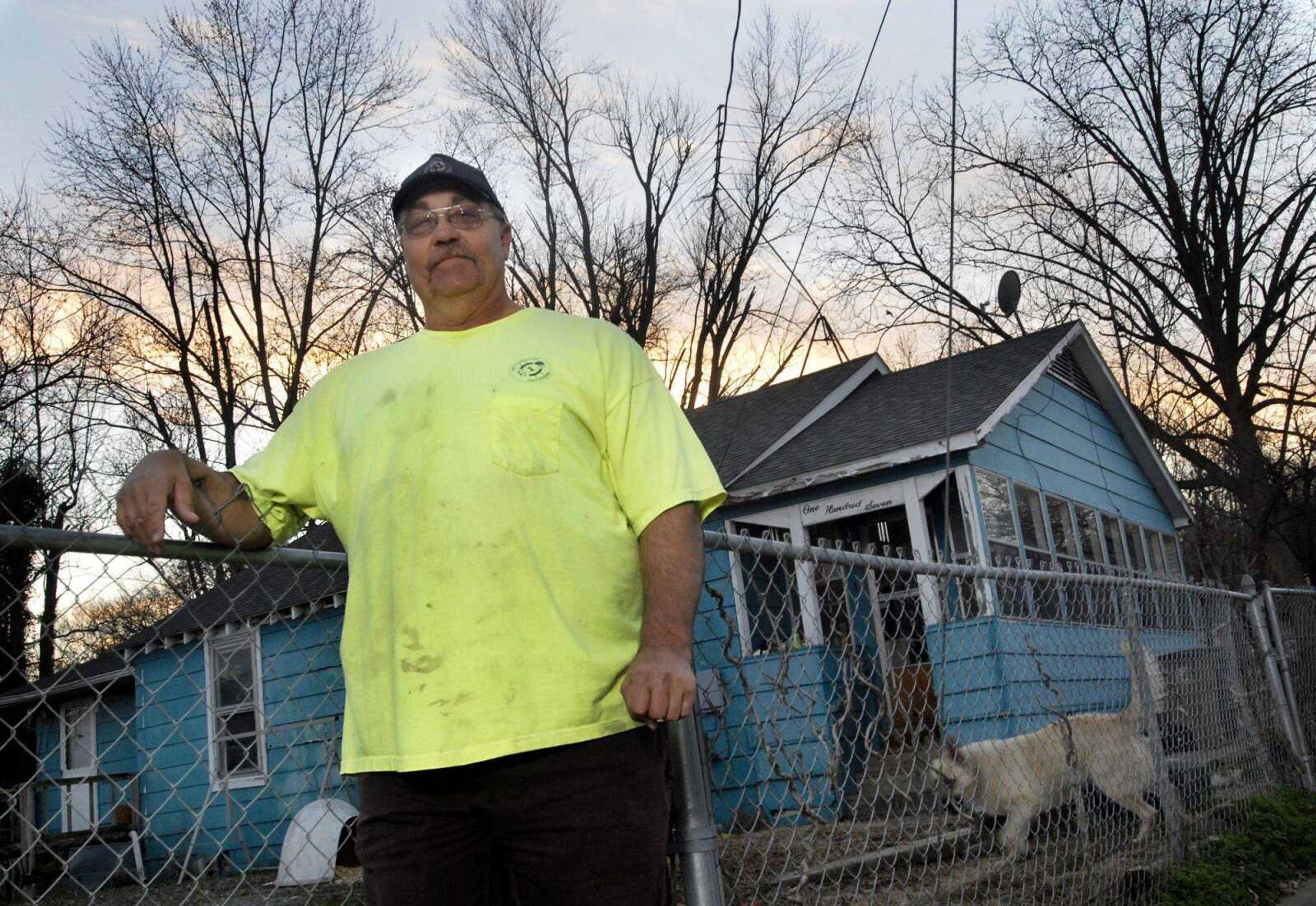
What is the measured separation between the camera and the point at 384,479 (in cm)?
202

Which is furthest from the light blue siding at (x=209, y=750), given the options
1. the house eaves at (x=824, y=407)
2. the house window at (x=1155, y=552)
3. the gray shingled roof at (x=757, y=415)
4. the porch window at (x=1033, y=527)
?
the house window at (x=1155, y=552)

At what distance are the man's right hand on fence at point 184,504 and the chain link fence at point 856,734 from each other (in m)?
0.04

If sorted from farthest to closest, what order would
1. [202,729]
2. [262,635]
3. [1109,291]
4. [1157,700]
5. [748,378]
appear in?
[748,378] < [1109,291] < [202,729] < [262,635] < [1157,700]

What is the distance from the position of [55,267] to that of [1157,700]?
18.3 metres

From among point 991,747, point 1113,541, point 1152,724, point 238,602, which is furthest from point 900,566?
point 1113,541

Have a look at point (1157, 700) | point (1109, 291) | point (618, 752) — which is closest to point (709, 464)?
point (618, 752)

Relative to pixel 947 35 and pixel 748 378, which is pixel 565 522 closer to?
pixel 947 35

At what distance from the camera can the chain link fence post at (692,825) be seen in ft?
7.24

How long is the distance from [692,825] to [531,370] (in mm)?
921

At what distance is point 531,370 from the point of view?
2.06 m

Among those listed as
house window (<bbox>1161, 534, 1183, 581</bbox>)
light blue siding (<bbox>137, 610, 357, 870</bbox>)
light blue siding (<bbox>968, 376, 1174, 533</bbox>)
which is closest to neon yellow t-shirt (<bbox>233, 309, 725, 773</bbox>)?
light blue siding (<bbox>137, 610, 357, 870</bbox>)

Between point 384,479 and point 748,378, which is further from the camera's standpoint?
point 748,378

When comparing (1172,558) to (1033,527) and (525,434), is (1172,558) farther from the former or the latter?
(525,434)

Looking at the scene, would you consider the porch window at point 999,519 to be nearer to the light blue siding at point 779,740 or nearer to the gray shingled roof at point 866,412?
the gray shingled roof at point 866,412
